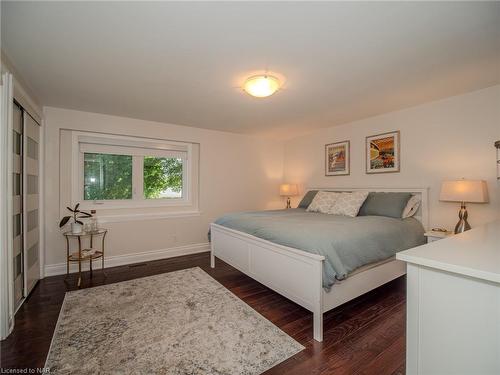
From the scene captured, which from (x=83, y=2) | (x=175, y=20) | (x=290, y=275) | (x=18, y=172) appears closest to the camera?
(x=83, y=2)

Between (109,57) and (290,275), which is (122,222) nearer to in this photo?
(109,57)

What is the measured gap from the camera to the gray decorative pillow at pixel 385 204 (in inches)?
112

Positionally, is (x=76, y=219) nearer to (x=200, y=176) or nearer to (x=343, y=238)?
(x=200, y=176)

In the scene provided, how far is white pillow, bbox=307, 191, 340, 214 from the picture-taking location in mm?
3404

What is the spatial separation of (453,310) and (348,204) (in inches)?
93.1

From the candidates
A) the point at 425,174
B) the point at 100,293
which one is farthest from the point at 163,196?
the point at 425,174

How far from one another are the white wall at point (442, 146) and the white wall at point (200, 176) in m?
1.67

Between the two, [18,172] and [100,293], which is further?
[100,293]

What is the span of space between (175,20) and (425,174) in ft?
10.5

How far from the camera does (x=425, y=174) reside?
296cm

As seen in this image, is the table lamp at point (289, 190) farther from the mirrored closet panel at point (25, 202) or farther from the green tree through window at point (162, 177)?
the mirrored closet panel at point (25, 202)

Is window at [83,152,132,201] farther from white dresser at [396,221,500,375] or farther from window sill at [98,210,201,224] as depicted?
white dresser at [396,221,500,375]

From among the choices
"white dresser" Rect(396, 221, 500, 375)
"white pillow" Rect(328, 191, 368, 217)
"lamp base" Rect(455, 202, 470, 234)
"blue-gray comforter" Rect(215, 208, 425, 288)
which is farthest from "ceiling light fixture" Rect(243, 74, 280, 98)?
"lamp base" Rect(455, 202, 470, 234)

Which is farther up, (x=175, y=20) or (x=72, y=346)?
(x=175, y=20)
